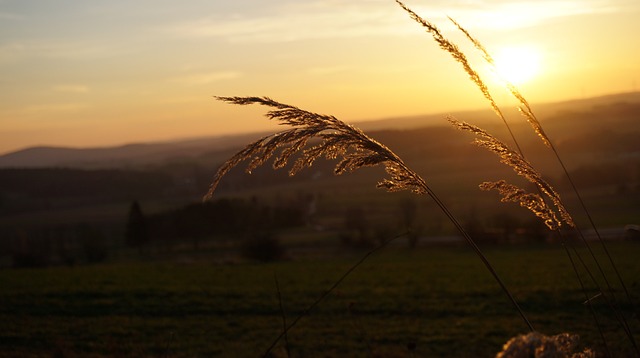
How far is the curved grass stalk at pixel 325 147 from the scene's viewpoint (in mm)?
2201

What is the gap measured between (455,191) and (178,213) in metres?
34.6

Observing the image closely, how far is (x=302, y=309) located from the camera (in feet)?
70.4

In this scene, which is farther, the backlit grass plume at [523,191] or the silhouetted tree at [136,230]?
the silhouetted tree at [136,230]

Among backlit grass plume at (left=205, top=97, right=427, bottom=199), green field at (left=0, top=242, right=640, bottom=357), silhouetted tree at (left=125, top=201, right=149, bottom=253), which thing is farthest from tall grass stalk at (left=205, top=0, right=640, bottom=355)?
silhouetted tree at (left=125, top=201, right=149, bottom=253)

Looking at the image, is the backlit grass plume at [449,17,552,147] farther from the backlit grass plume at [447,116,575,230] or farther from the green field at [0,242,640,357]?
the green field at [0,242,640,357]

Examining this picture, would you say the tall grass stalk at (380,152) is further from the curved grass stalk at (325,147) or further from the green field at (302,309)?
the green field at (302,309)

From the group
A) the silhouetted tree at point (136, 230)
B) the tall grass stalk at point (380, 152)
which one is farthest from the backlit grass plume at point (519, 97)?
the silhouetted tree at point (136, 230)

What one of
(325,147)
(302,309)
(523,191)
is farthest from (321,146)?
(302,309)

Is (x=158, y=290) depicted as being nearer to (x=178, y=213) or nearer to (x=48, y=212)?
(x=178, y=213)

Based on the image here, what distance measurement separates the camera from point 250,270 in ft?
112

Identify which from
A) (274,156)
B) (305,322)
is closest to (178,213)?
(305,322)

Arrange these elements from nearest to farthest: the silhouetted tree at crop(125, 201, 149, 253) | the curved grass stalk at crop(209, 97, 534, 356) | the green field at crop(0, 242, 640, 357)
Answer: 1. the curved grass stalk at crop(209, 97, 534, 356)
2. the green field at crop(0, 242, 640, 357)
3. the silhouetted tree at crop(125, 201, 149, 253)

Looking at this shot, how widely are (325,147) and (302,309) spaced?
64.5ft

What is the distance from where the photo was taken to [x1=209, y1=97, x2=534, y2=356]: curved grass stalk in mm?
2201
